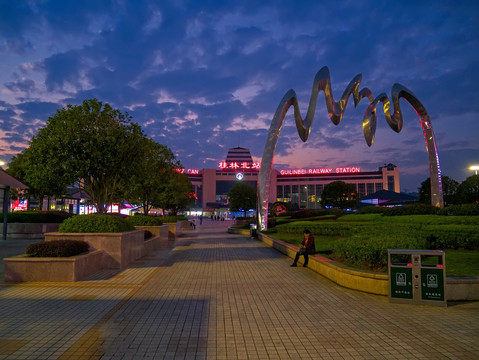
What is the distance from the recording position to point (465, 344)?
5.24m

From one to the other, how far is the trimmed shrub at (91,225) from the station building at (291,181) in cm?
11790

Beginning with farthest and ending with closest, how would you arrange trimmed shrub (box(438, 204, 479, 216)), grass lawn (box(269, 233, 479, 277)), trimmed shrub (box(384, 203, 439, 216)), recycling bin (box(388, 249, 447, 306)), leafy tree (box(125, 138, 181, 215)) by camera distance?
leafy tree (box(125, 138, 181, 215)), trimmed shrub (box(384, 203, 439, 216)), trimmed shrub (box(438, 204, 479, 216)), grass lawn (box(269, 233, 479, 277)), recycling bin (box(388, 249, 447, 306))

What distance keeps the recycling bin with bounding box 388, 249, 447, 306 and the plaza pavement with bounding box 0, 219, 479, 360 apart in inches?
7.7

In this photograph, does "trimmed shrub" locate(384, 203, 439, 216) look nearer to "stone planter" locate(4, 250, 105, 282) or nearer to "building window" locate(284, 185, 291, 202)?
"stone planter" locate(4, 250, 105, 282)

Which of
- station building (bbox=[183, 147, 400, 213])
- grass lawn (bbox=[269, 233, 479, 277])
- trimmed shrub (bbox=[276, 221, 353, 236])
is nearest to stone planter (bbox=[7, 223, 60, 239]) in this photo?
trimmed shrub (bbox=[276, 221, 353, 236])

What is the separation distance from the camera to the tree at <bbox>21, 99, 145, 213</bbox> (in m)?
16.1

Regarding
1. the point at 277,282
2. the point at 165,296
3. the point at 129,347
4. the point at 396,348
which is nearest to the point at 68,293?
the point at 165,296

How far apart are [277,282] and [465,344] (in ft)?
17.3

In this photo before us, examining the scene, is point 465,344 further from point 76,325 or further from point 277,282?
point 76,325

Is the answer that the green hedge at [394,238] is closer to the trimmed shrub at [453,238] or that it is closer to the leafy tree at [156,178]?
the trimmed shrub at [453,238]

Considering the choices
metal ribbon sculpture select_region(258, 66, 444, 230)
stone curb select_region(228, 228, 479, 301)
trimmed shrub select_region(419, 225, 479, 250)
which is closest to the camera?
stone curb select_region(228, 228, 479, 301)

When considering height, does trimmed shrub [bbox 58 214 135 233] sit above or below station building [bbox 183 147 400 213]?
below

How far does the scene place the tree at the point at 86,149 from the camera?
52.9 ft

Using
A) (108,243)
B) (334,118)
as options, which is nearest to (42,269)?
(108,243)
